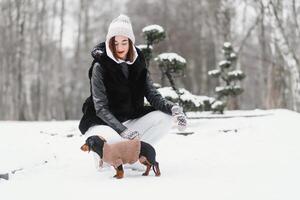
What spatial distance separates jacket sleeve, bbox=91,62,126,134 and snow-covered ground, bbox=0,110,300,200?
44cm

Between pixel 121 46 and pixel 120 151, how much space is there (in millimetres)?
930

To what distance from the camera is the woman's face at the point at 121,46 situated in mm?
4574

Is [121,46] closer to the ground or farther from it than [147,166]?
farther from it

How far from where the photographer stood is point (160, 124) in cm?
472

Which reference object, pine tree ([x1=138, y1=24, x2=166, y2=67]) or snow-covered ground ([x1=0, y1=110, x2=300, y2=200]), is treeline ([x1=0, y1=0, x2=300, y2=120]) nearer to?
pine tree ([x1=138, y1=24, x2=166, y2=67])

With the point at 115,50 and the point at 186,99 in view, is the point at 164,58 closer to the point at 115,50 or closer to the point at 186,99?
the point at 186,99

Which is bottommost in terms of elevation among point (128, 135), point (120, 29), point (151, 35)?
point (128, 135)

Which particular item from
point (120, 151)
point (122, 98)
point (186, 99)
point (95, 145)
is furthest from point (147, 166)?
point (186, 99)

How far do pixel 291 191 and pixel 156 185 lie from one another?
0.96 meters

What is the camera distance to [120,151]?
14.0 ft

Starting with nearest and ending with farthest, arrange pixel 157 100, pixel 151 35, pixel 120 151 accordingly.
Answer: pixel 120 151 → pixel 157 100 → pixel 151 35

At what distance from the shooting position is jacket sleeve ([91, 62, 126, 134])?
171 inches

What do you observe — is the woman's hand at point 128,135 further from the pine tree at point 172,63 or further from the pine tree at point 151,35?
the pine tree at point 151,35

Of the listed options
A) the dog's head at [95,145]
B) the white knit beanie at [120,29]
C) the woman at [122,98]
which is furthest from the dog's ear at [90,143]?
the white knit beanie at [120,29]
